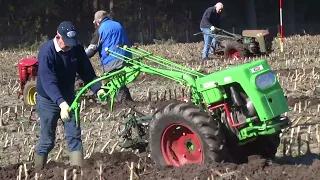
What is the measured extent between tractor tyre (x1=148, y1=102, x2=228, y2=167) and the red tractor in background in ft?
18.4

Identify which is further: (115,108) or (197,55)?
(197,55)

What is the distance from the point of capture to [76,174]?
5.93 m

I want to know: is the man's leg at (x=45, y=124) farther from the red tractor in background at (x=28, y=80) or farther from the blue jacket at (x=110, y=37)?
the red tractor in background at (x=28, y=80)

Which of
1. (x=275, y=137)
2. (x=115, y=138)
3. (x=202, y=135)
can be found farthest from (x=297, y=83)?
(x=202, y=135)

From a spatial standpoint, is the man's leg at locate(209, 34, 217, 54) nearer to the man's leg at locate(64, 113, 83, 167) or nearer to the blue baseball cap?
the man's leg at locate(64, 113, 83, 167)

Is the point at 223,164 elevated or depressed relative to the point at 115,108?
depressed

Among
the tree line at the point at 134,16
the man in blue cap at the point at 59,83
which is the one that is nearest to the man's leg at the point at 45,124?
the man in blue cap at the point at 59,83

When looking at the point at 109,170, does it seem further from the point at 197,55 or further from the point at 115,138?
the point at 197,55

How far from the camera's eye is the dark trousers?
6.50 metres

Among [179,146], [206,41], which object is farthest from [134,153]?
[206,41]

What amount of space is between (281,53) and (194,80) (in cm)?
1224

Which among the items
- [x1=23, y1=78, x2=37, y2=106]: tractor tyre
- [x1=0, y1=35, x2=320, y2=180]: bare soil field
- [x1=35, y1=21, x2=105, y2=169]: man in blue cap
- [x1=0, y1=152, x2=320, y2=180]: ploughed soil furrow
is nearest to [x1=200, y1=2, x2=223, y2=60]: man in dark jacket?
A: [x1=0, y1=35, x2=320, y2=180]: bare soil field

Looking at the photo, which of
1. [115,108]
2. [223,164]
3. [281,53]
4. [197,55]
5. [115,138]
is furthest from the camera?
[197,55]

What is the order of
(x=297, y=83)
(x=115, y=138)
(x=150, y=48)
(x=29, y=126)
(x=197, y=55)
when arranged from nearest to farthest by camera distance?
(x=115, y=138), (x=29, y=126), (x=297, y=83), (x=197, y=55), (x=150, y=48)
